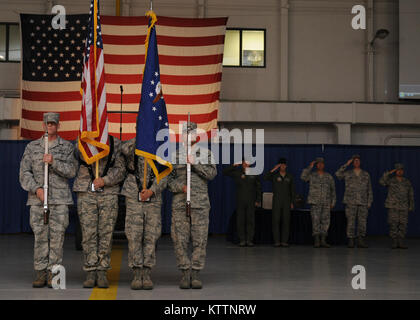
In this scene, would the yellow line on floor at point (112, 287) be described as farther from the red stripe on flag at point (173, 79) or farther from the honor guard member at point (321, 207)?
the red stripe on flag at point (173, 79)

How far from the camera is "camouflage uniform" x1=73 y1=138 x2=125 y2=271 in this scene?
7.38 m

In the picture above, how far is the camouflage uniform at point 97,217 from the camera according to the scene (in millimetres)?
7375

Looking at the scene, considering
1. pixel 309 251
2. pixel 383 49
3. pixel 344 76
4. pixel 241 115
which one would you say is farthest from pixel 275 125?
pixel 309 251

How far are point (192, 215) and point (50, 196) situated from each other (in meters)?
1.61

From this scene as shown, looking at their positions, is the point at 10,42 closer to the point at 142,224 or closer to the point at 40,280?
the point at 40,280

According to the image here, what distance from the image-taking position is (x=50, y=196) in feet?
24.6

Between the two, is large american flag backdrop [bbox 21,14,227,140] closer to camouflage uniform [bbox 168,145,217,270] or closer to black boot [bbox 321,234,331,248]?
black boot [bbox 321,234,331,248]

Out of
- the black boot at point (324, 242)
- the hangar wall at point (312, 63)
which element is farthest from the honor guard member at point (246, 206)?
the hangar wall at point (312, 63)

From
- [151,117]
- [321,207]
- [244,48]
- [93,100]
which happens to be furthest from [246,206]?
[93,100]

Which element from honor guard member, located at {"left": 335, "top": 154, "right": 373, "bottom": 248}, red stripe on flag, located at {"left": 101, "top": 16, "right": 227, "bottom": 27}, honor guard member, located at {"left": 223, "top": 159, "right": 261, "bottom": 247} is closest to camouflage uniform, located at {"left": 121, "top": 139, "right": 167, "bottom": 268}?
honor guard member, located at {"left": 223, "top": 159, "right": 261, "bottom": 247}

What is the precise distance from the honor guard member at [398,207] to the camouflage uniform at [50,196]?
8.05 metres

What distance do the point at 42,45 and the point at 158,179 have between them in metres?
10.2

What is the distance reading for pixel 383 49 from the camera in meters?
18.2

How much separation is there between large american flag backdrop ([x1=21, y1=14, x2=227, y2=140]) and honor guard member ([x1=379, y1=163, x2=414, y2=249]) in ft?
15.9
